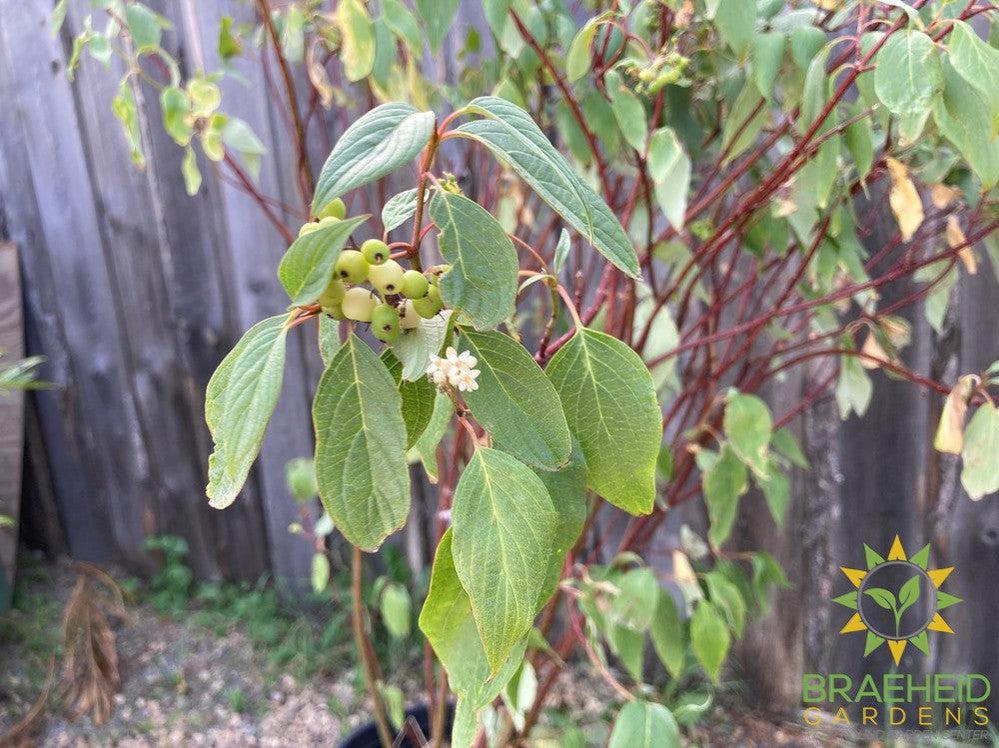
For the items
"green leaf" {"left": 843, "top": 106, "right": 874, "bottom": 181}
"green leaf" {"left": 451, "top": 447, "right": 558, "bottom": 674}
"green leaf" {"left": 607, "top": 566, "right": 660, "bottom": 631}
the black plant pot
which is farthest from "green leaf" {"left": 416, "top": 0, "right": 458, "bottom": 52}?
the black plant pot

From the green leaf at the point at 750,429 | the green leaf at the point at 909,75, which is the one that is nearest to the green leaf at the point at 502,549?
the green leaf at the point at 909,75

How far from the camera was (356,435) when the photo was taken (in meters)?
0.34

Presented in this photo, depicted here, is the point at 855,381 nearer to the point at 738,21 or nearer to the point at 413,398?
the point at 738,21

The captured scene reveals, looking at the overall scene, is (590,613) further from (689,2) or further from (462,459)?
(689,2)

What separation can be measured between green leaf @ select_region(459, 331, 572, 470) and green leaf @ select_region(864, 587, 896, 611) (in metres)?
1.09

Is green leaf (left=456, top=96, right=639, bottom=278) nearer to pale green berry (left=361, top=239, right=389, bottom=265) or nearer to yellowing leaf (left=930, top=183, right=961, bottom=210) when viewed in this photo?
pale green berry (left=361, top=239, right=389, bottom=265)

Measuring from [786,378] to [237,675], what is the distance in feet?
4.11

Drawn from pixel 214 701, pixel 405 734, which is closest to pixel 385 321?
pixel 405 734

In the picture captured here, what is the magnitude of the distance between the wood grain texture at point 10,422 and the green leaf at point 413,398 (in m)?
1.60

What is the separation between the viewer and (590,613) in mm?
827

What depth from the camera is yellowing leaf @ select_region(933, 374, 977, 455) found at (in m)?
0.64

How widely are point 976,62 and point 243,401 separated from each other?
485 millimetres

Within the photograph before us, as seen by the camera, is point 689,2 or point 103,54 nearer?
point 689,2

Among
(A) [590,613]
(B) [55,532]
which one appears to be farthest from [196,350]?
(A) [590,613]
